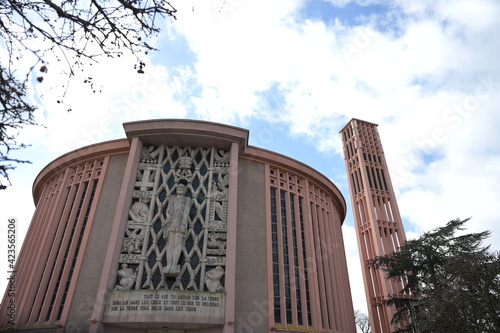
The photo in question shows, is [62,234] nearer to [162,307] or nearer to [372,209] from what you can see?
[162,307]

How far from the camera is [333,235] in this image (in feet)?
71.7

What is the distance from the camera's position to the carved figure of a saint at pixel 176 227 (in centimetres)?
1484

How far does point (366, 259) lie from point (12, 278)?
3053 cm

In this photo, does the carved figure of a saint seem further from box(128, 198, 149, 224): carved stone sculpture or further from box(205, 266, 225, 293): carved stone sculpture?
box(205, 266, 225, 293): carved stone sculpture

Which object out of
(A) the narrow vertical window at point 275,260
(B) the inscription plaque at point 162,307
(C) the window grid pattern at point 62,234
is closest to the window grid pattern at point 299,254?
(A) the narrow vertical window at point 275,260

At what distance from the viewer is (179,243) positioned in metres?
15.3

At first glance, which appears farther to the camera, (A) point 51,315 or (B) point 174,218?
(B) point 174,218

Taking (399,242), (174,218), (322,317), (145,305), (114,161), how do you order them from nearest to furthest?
(145,305), (174,218), (322,317), (114,161), (399,242)

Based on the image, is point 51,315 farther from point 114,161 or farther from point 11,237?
point 114,161

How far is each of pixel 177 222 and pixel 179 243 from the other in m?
1.01

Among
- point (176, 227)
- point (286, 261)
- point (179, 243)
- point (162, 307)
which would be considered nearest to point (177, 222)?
point (176, 227)

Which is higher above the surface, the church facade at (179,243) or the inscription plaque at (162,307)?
the church facade at (179,243)

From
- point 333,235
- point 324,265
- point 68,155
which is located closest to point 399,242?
point 333,235

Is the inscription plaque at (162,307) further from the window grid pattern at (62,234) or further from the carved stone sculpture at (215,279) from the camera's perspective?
the window grid pattern at (62,234)
